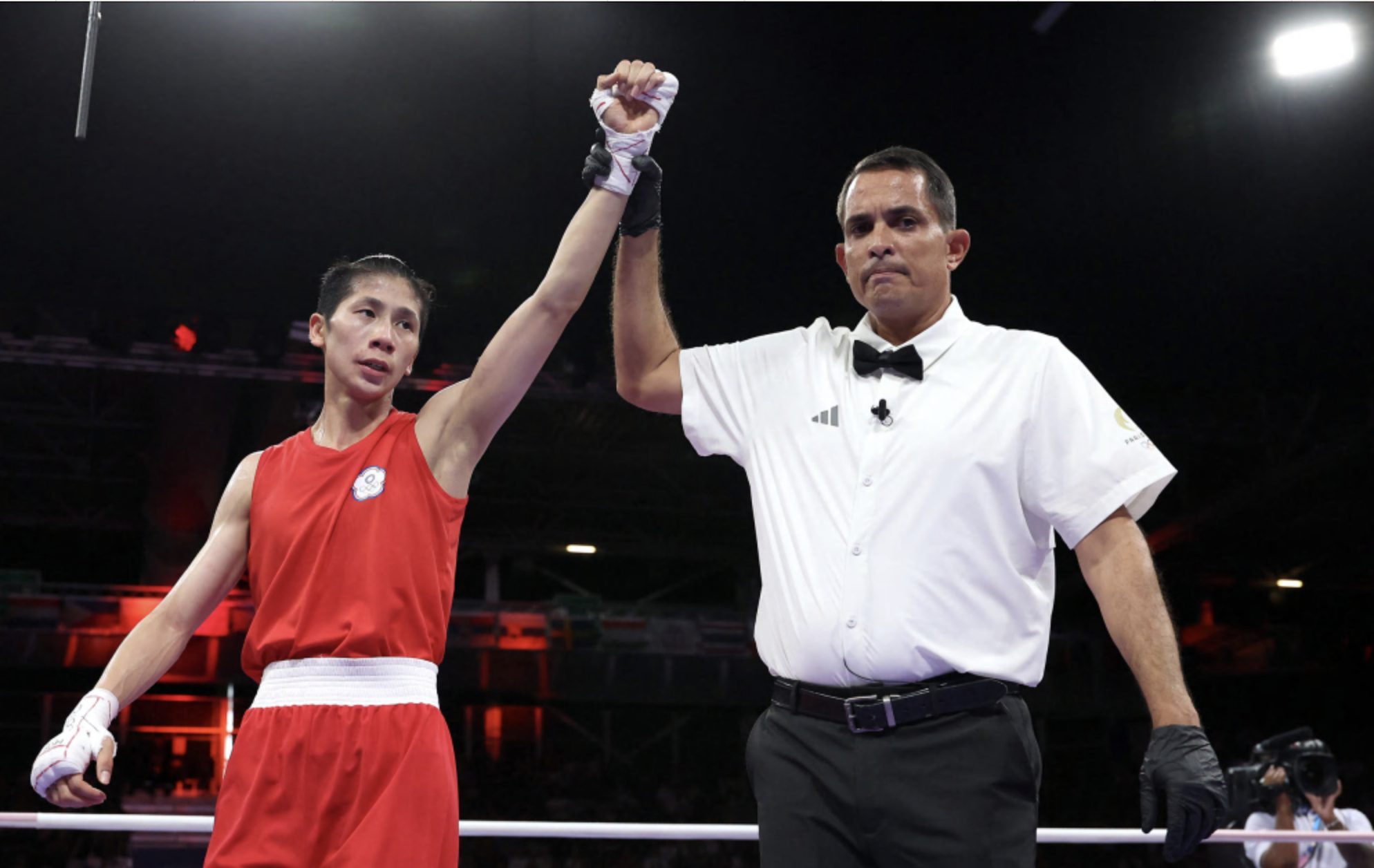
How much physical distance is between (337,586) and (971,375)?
105cm

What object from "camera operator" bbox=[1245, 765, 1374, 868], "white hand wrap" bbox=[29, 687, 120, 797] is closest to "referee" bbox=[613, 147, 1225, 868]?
"white hand wrap" bbox=[29, 687, 120, 797]

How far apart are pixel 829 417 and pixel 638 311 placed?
419mm

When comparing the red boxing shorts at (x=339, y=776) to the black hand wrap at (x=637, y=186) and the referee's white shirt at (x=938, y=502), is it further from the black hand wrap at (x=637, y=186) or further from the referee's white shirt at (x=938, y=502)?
the black hand wrap at (x=637, y=186)

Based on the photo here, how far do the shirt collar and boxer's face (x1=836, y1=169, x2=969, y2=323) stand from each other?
4cm

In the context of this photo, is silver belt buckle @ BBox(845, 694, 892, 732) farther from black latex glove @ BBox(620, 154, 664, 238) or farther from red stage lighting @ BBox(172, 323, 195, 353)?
red stage lighting @ BBox(172, 323, 195, 353)

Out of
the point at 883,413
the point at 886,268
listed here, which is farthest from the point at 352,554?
the point at 886,268

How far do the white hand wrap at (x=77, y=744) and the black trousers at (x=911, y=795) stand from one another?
3.35 feet

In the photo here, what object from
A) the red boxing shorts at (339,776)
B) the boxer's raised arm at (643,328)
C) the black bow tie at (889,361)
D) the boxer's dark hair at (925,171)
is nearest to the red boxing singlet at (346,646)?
the red boxing shorts at (339,776)

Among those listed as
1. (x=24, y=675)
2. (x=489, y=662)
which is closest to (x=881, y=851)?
(x=489, y=662)

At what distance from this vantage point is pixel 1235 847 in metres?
4.11

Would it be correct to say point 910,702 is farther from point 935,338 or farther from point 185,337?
point 185,337

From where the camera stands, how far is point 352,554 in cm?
186

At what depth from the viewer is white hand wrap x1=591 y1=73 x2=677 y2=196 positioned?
Result: 1984 mm

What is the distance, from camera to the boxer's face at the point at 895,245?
1893 millimetres
